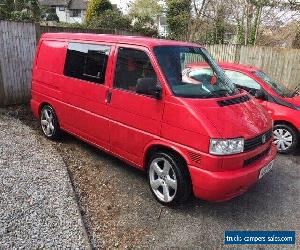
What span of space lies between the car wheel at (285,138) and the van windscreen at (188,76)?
2316 mm

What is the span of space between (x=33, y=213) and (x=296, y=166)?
15.5ft

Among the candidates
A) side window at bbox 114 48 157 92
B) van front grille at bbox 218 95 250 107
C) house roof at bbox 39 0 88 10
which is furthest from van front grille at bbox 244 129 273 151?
house roof at bbox 39 0 88 10

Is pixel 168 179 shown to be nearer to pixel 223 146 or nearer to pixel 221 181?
pixel 221 181

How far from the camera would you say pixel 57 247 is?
3473 mm

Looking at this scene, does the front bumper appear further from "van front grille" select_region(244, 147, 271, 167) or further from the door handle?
the door handle

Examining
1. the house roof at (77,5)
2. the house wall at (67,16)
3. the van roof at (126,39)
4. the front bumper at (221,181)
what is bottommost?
the front bumper at (221,181)

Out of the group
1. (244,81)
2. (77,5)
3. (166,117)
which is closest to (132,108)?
(166,117)

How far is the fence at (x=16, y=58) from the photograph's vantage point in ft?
26.6

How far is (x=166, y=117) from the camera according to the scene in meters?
4.30

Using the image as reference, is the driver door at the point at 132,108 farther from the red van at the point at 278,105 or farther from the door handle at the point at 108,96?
the red van at the point at 278,105

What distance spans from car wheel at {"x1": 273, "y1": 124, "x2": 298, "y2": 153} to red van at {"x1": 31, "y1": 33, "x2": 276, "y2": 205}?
2.09 meters

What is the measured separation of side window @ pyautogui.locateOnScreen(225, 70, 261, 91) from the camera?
7.09m

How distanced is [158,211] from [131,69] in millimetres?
2005

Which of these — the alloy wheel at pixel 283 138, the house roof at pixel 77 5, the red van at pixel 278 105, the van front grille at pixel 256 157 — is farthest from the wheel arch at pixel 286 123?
the house roof at pixel 77 5
